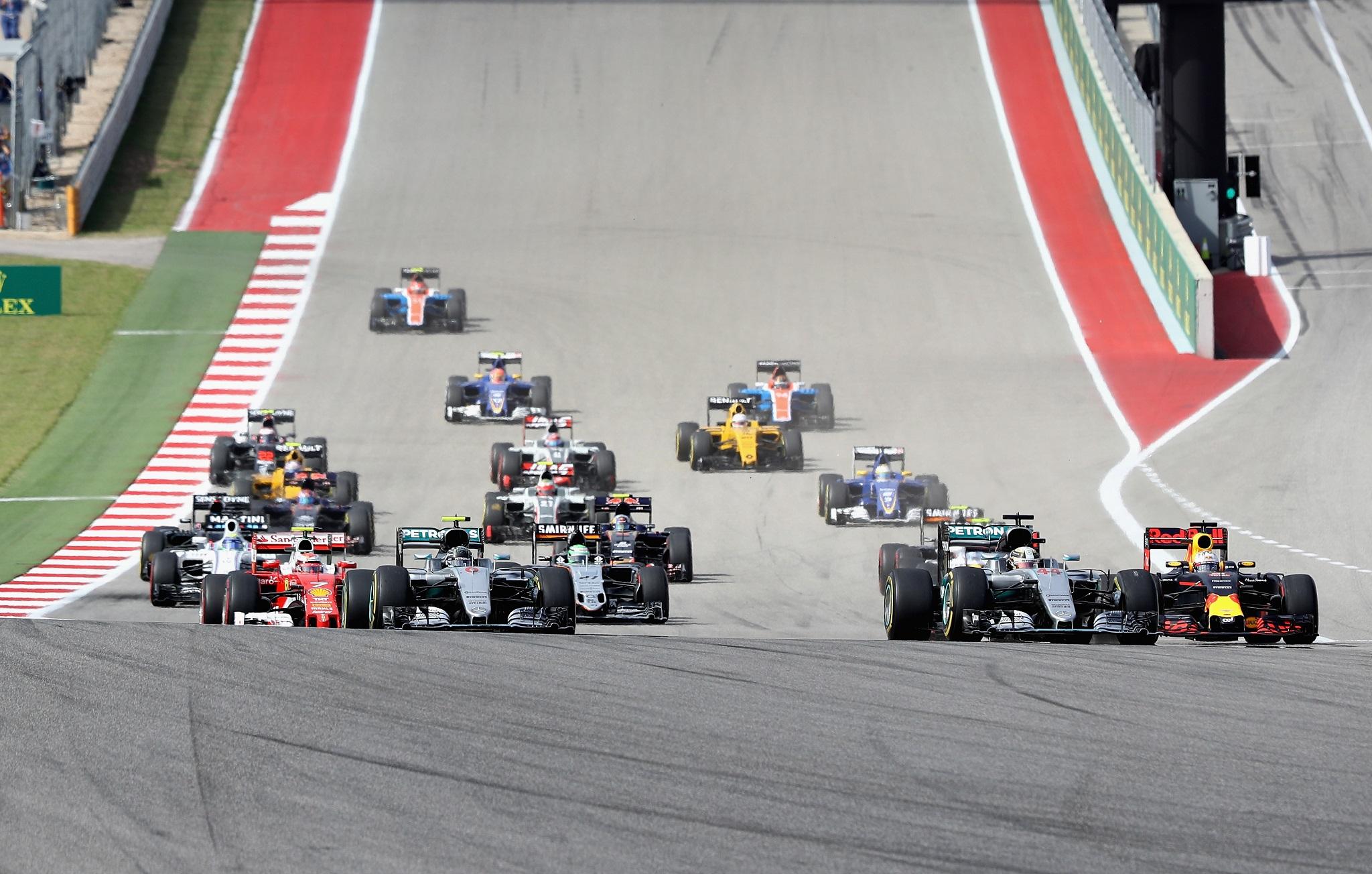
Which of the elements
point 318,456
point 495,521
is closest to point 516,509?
point 495,521

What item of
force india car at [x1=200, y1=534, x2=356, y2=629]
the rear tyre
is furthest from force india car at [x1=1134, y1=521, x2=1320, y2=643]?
the rear tyre

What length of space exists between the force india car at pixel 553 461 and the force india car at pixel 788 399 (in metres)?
4.80

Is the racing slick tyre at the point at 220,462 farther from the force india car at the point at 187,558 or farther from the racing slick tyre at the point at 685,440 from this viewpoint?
the racing slick tyre at the point at 685,440

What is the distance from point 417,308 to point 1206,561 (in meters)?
23.9

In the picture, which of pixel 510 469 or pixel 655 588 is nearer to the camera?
pixel 655 588

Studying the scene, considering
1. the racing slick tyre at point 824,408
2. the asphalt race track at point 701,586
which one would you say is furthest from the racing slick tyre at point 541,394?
the racing slick tyre at point 824,408

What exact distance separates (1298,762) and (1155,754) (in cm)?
89

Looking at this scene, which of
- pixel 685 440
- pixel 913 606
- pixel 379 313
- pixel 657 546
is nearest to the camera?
pixel 913 606

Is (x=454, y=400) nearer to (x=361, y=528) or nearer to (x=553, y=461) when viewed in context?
(x=553, y=461)

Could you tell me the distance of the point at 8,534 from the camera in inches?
1168

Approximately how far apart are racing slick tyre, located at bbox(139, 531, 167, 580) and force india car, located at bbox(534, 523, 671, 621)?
15.8 feet

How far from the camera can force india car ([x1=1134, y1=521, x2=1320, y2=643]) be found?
67.4 feet

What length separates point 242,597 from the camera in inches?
827

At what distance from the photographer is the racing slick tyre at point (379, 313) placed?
42.9 meters
